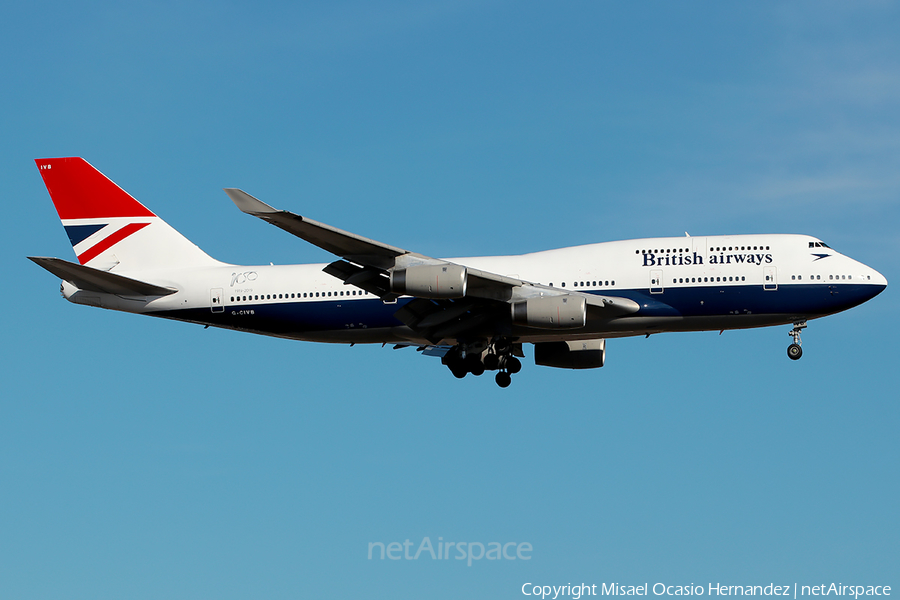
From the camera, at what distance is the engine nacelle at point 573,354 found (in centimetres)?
4016

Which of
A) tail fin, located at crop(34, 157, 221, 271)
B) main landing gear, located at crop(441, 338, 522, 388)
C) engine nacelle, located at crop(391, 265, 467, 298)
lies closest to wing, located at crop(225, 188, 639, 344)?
engine nacelle, located at crop(391, 265, 467, 298)

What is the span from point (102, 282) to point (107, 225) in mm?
4406

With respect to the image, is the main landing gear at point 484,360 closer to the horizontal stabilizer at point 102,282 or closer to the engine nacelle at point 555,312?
the engine nacelle at point 555,312

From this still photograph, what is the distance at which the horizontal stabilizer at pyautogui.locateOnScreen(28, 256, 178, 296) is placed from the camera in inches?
1396

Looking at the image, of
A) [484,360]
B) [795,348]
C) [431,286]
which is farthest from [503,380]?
[795,348]

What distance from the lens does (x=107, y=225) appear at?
4112 centimetres

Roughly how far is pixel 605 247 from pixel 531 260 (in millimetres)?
2784

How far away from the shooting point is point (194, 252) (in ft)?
133

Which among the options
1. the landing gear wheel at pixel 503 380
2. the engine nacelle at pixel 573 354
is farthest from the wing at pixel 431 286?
the engine nacelle at pixel 573 354

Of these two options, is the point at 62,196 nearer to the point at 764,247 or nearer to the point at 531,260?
the point at 531,260

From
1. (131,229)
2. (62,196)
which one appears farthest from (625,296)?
(62,196)

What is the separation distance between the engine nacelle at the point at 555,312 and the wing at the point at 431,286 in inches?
1.7

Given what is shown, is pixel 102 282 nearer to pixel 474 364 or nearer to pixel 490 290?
pixel 474 364

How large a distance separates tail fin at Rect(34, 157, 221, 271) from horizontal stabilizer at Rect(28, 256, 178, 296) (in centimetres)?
200
